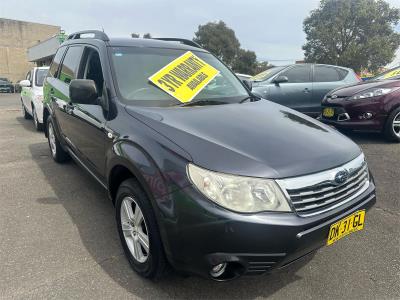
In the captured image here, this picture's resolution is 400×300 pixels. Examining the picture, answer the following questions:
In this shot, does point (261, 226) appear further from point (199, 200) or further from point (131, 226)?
point (131, 226)

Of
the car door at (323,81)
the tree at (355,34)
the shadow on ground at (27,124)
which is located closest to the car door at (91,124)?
the shadow on ground at (27,124)

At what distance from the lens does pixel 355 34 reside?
109 ft

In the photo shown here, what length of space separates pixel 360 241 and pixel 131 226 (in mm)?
2005

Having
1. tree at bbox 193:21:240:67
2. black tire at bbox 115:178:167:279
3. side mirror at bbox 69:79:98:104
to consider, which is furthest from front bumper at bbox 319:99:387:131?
tree at bbox 193:21:240:67

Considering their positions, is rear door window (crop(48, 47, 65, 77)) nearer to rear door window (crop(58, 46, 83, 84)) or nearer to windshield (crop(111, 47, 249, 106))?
rear door window (crop(58, 46, 83, 84))

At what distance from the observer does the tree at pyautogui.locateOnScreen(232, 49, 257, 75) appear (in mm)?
43219

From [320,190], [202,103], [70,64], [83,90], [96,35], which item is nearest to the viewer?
[320,190]

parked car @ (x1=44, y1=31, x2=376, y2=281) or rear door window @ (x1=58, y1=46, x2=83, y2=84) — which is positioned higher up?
rear door window @ (x1=58, y1=46, x2=83, y2=84)

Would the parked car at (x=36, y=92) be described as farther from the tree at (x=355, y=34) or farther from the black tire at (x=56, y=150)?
the tree at (x=355, y=34)

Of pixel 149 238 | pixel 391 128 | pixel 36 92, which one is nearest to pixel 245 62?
pixel 36 92

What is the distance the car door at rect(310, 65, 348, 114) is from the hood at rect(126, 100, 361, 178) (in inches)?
204

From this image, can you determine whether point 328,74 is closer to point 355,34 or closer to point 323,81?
point 323,81

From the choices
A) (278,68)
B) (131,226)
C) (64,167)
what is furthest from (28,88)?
(131,226)

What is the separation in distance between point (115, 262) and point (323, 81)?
22.3 ft
